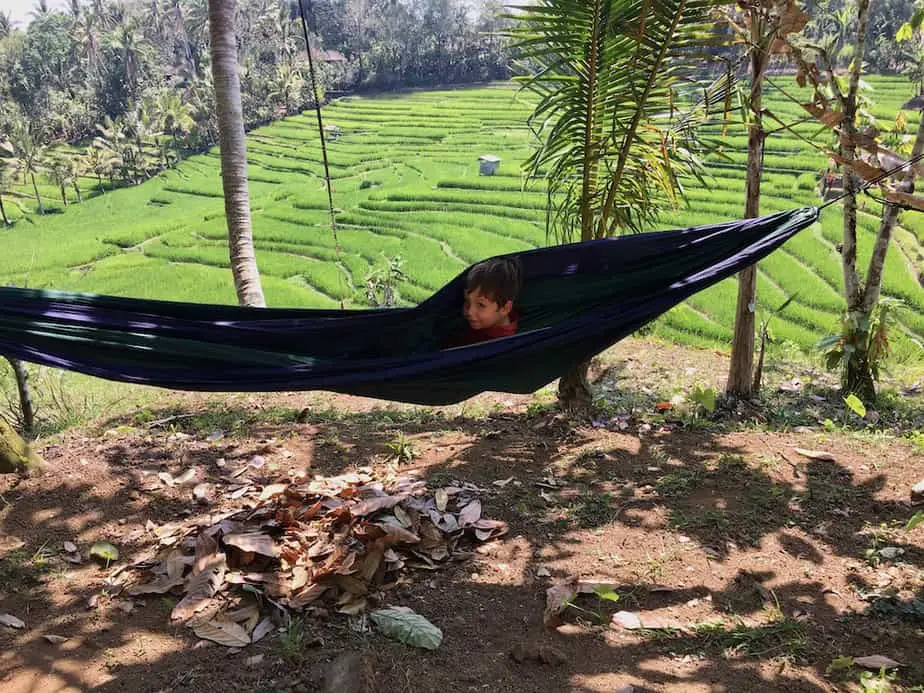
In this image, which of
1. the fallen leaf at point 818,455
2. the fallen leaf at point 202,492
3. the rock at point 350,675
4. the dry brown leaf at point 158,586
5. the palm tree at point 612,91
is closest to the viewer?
the rock at point 350,675

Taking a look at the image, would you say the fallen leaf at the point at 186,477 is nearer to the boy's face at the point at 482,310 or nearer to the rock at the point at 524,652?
the boy's face at the point at 482,310

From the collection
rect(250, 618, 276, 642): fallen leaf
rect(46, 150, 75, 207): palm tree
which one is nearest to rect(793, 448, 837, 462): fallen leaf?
rect(250, 618, 276, 642): fallen leaf

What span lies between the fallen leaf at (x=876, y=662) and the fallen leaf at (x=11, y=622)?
1.90m

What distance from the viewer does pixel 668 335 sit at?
Answer: 5457mm

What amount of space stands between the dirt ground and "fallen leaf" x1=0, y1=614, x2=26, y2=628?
27mm

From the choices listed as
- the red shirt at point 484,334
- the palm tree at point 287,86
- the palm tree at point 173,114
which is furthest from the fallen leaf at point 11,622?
the palm tree at point 287,86

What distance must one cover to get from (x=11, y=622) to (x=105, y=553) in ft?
0.97

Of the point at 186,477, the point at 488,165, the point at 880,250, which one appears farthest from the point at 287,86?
the point at 186,477

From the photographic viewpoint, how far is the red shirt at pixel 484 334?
7.43 feet

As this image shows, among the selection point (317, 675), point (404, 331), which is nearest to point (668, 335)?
point (404, 331)

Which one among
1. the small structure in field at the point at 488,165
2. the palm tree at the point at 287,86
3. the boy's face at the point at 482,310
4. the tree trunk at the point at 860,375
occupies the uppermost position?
the palm tree at the point at 287,86

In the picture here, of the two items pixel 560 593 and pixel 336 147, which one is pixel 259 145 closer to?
pixel 336 147

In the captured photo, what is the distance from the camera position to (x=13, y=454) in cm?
239

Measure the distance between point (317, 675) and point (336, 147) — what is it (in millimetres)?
10041
